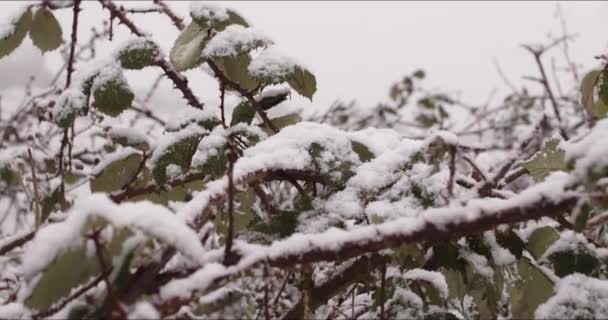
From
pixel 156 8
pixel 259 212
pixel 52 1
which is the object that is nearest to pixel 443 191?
pixel 259 212

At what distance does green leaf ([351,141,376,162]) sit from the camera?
2.69 ft

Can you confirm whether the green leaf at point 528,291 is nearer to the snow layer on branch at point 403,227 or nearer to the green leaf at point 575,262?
the green leaf at point 575,262

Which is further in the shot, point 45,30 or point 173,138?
point 45,30

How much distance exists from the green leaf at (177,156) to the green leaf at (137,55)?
135 millimetres

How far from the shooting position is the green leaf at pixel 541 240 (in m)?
0.70

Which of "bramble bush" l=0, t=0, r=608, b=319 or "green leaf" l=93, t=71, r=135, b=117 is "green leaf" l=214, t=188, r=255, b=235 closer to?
"bramble bush" l=0, t=0, r=608, b=319

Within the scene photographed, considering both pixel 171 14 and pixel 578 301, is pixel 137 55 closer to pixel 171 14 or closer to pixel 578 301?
pixel 171 14

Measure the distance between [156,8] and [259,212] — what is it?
1.57 ft

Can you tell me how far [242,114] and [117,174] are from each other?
0.27m

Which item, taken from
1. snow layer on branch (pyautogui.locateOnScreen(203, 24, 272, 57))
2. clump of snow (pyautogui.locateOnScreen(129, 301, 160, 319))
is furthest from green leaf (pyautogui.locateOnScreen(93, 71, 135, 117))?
clump of snow (pyautogui.locateOnScreen(129, 301, 160, 319))

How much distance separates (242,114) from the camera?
0.93 m

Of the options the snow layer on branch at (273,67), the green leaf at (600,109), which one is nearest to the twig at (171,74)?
the snow layer on branch at (273,67)

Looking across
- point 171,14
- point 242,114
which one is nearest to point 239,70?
point 242,114

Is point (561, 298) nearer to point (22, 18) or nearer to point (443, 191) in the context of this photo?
point (443, 191)
